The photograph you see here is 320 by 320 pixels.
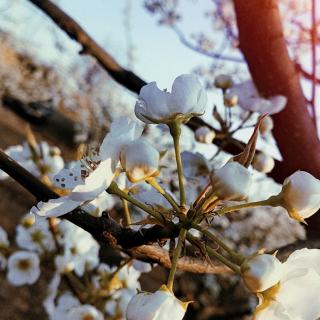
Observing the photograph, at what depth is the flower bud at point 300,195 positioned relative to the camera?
52 cm

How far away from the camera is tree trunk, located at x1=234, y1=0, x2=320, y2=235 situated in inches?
46.6

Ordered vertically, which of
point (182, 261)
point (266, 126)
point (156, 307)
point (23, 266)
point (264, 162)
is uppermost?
point (266, 126)

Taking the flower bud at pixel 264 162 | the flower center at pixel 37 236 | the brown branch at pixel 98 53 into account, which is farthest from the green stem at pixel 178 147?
the flower center at pixel 37 236

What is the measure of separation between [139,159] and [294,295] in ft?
0.63

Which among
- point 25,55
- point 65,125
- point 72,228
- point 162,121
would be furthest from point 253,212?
point 25,55

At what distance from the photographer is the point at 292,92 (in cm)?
122

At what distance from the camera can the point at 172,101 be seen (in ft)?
1.92

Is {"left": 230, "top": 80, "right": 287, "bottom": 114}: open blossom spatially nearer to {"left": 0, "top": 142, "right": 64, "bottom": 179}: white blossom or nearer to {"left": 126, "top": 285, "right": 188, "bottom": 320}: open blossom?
{"left": 0, "top": 142, "right": 64, "bottom": 179}: white blossom

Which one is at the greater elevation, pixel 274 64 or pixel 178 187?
pixel 274 64

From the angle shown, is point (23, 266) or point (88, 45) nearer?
point (88, 45)

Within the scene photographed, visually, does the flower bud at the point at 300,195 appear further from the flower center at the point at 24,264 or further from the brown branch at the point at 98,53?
the flower center at the point at 24,264

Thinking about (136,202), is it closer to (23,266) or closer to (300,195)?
(300,195)

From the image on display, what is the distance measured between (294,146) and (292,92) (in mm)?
135

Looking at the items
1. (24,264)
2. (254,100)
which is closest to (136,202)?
(254,100)
